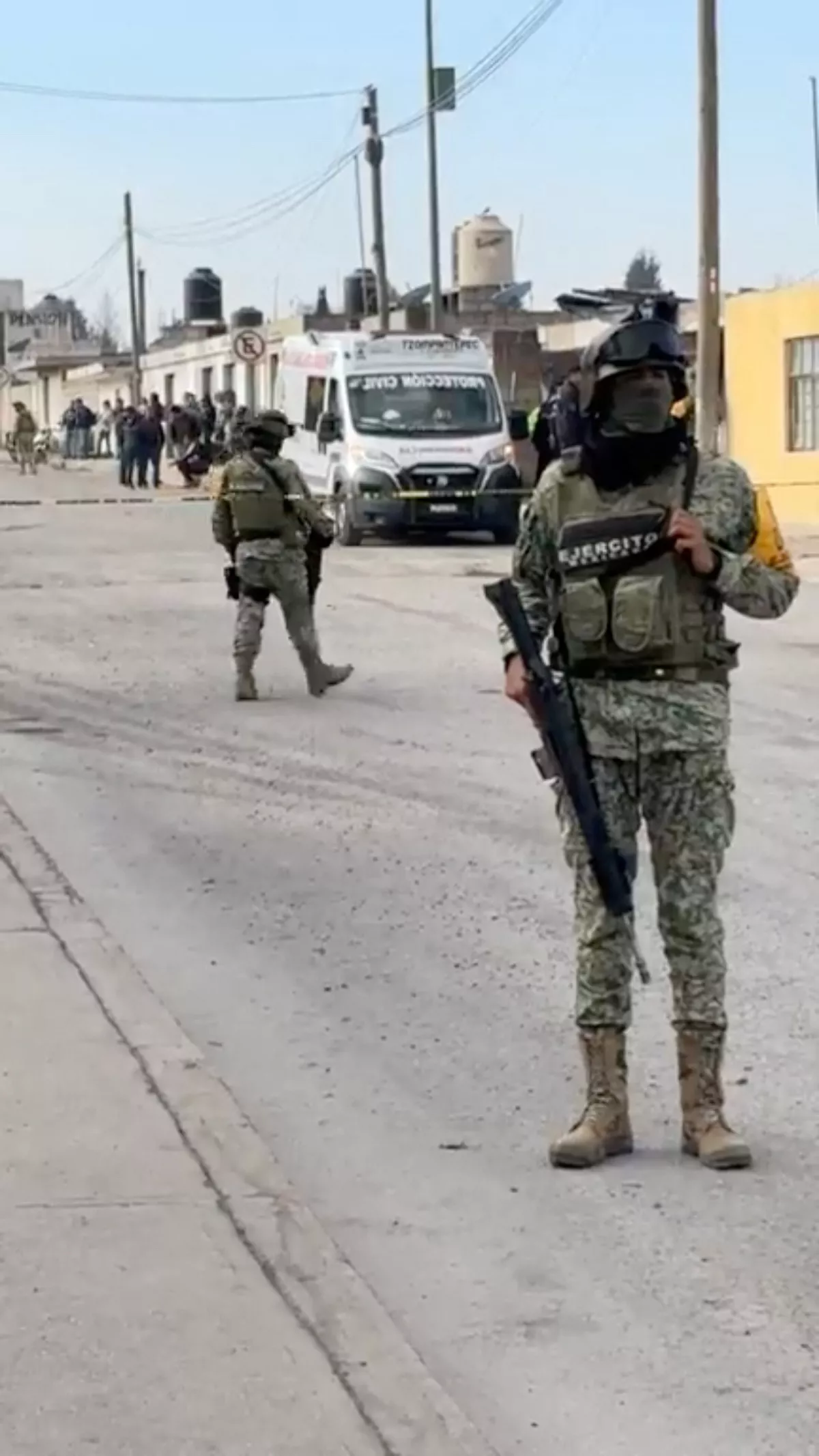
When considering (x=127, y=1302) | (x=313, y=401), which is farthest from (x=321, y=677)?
(x=313, y=401)

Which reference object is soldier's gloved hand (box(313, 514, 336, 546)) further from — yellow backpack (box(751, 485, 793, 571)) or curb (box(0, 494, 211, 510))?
curb (box(0, 494, 211, 510))

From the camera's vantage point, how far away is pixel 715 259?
26.6 m

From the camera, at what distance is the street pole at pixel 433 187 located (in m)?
41.9

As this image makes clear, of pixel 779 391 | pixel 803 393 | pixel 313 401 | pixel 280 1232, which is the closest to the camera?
pixel 280 1232

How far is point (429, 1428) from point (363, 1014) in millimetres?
2934

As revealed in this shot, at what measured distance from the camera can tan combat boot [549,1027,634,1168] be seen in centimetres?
537

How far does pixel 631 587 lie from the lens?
5.11 m

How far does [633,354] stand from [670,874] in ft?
3.84

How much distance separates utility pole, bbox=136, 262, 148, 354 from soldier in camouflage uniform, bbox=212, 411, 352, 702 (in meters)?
53.5

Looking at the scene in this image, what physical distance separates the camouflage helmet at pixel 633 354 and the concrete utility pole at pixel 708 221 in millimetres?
21085

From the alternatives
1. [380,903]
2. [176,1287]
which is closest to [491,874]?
[380,903]

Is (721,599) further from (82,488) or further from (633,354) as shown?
(82,488)

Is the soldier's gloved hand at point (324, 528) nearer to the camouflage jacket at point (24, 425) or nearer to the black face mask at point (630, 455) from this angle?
the black face mask at point (630, 455)

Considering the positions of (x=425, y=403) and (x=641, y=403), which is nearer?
(x=641, y=403)
